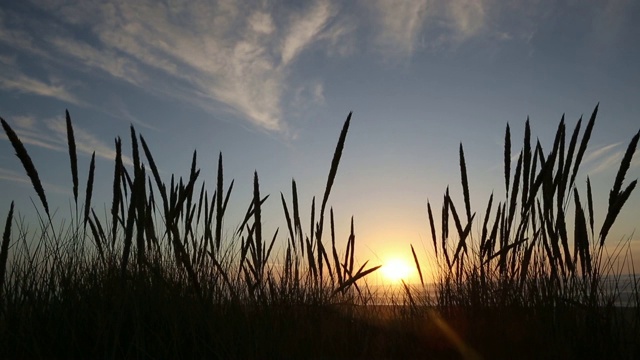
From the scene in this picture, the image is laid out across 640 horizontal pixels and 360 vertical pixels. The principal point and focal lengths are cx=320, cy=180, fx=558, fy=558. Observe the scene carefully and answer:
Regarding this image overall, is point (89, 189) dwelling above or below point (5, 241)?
above

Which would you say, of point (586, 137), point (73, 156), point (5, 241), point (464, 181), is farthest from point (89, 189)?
point (586, 137)

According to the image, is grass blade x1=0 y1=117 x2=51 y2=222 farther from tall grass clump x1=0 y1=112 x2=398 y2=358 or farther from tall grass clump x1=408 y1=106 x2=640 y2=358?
tall grass clump x1=408 y1=106 x2=640 y2=358

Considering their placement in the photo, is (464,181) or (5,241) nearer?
(5,241)

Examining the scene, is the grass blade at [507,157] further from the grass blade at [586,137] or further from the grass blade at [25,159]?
the grass blade at [25,159]

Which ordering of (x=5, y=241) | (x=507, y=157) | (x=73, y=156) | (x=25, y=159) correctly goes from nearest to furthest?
(x=5, y=241), (x=25, y=159), (x=73, y=156), (x=507, y=157)

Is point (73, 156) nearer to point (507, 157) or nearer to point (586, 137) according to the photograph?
point (507, 157)

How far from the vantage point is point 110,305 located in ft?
7.72

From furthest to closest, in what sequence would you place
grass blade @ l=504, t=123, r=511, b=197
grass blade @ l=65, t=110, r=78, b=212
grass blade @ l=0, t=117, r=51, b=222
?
grass blade @ l=504, t=123, r=511, b=197 < grass blade @ l=65, t=110, r=78, b=212 < grass blade @ l=0, t=117, r=51, b=222

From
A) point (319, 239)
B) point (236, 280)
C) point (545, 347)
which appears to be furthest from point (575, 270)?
point (236, 280)

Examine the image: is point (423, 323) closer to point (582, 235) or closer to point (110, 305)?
point (582, 235)

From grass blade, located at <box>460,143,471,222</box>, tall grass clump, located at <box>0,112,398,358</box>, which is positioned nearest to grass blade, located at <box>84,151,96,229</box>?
tall grass clump, located at <box>0,112,398,358</box>

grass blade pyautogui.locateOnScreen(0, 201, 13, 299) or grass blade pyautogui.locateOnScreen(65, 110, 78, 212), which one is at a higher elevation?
grass blade pyautogui.locateOnScreen(65, 110, 78, 212)

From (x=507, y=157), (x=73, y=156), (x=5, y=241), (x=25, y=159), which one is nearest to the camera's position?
(x=5, y=241)

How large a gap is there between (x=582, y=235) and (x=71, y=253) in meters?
2.31
